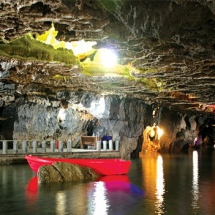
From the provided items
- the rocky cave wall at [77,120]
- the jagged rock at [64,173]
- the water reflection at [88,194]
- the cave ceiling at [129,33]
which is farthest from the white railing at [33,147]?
the jagged rock at [64,173]

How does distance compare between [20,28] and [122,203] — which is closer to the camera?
[20,28]

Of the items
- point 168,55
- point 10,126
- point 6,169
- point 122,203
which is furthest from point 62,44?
point 10,126

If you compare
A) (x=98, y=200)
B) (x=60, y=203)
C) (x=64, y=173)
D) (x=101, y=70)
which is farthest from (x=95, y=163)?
(x=60, y=203)

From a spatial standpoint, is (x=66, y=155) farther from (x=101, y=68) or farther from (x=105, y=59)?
(x=105, y=59)

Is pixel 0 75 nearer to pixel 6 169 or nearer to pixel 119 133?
pixel 6 169

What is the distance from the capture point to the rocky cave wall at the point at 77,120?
28.8 metres

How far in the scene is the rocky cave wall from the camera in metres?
28.8

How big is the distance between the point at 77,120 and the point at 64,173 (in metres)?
15.8

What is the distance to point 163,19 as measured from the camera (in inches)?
348

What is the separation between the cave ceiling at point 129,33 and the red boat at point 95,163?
464 centimetres

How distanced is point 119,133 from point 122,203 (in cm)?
1840

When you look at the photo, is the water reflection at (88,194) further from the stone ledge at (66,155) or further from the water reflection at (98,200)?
the stone ledge at (66,155)

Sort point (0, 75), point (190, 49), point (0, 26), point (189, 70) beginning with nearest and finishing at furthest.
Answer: point (0, 26) < point (190, 49) < point (189, 70) < point (0, 75)

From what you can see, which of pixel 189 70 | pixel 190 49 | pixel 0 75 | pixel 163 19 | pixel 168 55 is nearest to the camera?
pixel 163 19
